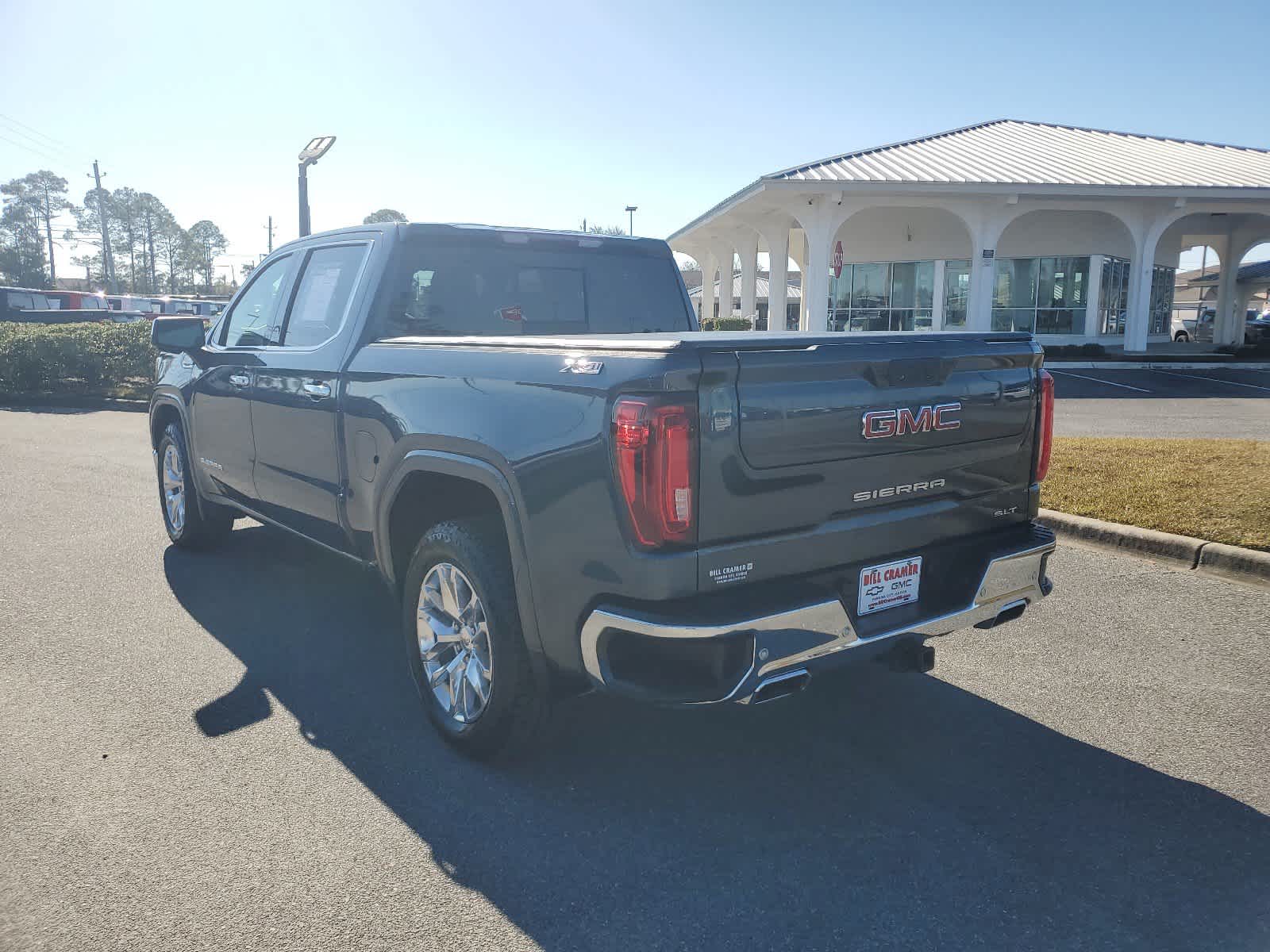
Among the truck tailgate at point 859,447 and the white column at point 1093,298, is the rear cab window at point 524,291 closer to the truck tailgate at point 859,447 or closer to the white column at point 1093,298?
the truck tailgate at point 859,447

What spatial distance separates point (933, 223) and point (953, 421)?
91.8 feet

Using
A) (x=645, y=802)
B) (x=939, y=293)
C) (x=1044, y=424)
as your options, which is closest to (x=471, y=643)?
(x=645, y=802)

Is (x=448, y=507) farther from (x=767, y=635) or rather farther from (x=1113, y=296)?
(x=1113, y=296)

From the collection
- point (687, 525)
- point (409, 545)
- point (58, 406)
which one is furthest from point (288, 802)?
point (58, 406)

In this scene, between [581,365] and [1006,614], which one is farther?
[1006,614]

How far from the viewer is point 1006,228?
95.5 feet

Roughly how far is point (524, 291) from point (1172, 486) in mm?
5485

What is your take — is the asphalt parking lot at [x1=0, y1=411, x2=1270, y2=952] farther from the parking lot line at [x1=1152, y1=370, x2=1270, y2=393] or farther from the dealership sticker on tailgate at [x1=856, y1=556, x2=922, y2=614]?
the parking lot line at [x1=1152, y1=370, x2=1270, y2=393]

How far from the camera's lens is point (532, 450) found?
3.10m

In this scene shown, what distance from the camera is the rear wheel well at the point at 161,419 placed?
6.46 m

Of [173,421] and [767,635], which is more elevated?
[173,421]

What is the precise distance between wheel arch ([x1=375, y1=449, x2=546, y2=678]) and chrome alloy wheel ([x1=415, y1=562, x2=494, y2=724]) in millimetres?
257

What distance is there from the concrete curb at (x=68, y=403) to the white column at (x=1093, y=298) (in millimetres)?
24946

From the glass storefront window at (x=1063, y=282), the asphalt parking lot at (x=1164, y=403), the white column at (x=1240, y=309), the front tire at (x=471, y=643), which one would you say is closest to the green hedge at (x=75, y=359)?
the asphalt parking lot at (x=1164, y=403)
